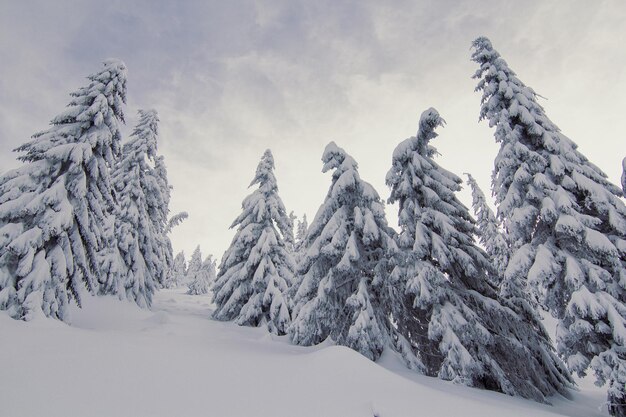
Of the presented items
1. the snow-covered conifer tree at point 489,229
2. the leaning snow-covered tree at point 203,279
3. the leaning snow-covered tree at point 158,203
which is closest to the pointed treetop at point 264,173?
the leaning snow-covered tree at point 158,203

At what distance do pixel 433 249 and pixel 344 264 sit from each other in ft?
10.3

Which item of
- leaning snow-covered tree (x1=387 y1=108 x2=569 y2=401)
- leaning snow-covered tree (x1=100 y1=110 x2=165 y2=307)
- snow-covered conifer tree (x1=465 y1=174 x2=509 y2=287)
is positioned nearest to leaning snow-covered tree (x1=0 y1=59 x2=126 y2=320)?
leaning snow-covered tree (x1=100 y1=110 x2=165 y2=307)

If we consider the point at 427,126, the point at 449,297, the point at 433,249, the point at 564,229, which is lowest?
the point at 449,297

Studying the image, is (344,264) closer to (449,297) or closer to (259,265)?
(449,297)

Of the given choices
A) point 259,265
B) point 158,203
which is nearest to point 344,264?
point 259,265

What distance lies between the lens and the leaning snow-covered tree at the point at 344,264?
11.4 meters

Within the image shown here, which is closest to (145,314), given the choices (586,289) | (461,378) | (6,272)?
(6,272)

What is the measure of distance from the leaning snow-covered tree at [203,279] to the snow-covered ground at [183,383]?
5565cm

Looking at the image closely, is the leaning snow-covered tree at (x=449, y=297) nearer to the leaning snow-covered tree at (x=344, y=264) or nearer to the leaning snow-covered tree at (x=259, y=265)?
the leaning snow-covered tree at (x=344, y=264)

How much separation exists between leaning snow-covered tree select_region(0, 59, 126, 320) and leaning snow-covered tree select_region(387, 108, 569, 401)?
457 inches

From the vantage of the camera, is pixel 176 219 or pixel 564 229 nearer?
pixel 564 229

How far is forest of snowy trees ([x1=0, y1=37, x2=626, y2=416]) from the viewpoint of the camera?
9.66 metres

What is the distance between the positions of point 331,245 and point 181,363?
21.3 ft

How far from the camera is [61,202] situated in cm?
1169
